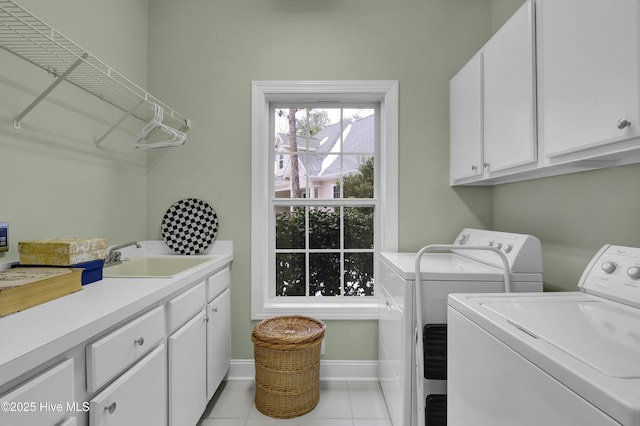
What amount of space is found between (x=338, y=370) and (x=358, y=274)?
0.73 metres

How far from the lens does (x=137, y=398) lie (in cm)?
115

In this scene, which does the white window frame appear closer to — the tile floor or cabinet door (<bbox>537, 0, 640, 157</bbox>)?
the tile floor

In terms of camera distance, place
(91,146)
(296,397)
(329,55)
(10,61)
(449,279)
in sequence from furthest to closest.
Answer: (329,55)
(296,397)
(91,146)
(449,279)
(10,61)

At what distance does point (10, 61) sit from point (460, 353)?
7.11ft

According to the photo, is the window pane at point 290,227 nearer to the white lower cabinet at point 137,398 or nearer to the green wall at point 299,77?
the green wall at point 299,77

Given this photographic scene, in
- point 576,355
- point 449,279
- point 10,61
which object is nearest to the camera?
point 576,355

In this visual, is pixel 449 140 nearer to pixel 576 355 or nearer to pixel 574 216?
pixel 574 216

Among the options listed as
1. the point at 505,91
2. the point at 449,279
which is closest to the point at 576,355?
the point at 449,279

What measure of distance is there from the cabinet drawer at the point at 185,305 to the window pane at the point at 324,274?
3.02 feet

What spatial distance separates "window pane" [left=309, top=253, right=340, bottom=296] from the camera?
8.30 feet

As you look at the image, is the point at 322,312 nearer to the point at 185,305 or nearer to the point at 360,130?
the point at 185,305

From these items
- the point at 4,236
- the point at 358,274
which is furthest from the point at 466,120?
the point at 4,236

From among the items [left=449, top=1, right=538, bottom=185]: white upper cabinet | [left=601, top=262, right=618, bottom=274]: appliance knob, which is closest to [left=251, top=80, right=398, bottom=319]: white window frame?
[left=449, top=1, right=538, bottom=185]: white upper cabinet

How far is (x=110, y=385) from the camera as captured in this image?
3.34ft
